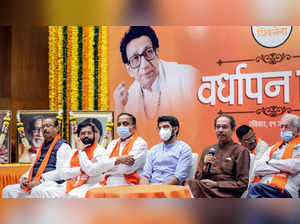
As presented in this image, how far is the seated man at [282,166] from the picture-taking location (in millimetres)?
3385

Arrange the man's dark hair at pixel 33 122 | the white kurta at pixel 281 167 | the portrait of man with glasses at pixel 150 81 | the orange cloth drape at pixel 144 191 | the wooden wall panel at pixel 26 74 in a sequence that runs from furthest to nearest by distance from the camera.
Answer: the portrait of man with glasses at pixel 150 81
the man's dark hair at pixel 33 122
the white kurta at pixel 281 167
the wooden wall panel at pixel 26 74
the orange cloth drape at pixel 144 191

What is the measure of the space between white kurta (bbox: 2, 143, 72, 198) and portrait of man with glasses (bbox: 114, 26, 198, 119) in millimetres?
616

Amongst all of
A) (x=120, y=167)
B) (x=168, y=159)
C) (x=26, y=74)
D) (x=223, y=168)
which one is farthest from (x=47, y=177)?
(x=223, y=168)

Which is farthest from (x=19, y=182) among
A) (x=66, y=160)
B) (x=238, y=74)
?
(x=238, y=74)

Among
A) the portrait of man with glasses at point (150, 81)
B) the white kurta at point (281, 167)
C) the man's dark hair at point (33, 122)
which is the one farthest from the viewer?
the portrait of man with glasses at point (150, 81)

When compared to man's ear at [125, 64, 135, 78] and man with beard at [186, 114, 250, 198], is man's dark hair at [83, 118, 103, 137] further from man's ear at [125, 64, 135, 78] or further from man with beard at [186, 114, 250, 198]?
man with beard at [186, 114, 250, 198]

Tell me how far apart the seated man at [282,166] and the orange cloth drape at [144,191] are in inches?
25.2

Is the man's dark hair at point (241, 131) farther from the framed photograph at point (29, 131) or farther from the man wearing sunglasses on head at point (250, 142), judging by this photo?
the framed photograph at point (29, 131)

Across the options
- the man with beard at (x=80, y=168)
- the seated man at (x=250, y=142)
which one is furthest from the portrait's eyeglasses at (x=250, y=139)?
the man with beard at (x=80, y=168)

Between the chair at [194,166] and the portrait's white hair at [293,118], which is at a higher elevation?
the portrait's white hair at [293,118]

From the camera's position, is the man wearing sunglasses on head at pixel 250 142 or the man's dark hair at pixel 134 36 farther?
the man's dark hair at pixel 134 36

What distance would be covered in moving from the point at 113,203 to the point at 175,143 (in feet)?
10.8

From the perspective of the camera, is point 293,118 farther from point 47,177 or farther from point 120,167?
point 47,177

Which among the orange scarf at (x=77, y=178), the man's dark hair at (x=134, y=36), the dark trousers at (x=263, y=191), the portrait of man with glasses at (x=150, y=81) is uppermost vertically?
the man's dark hair at (x=134, y=36)
